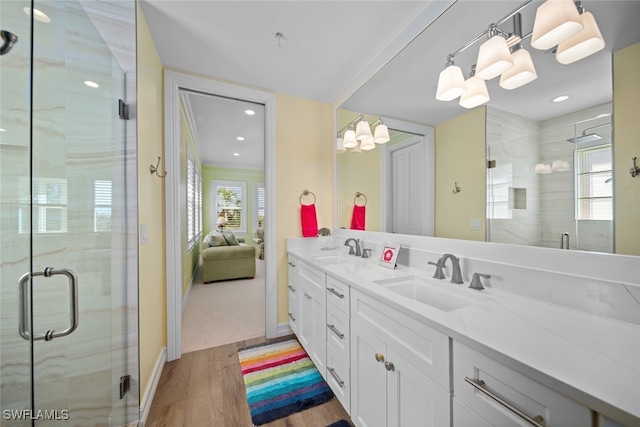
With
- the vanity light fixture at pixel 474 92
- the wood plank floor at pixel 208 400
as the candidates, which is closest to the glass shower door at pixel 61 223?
the wood plank floor at pixel 208 400

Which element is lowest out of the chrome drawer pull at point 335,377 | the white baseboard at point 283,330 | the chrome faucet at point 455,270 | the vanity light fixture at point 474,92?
the white baseboard at point 283,330

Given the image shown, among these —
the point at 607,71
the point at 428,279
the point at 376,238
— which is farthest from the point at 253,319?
the point at 607,71

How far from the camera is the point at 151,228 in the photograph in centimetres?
171

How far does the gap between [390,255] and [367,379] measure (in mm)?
775

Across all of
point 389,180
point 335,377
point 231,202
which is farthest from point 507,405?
point 231,202

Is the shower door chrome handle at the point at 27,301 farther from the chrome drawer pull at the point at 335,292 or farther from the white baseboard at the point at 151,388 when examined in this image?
the chrome drawer pull at the point at 335,292

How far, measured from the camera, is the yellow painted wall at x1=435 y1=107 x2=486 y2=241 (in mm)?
1269

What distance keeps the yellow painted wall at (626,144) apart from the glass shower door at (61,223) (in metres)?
2.05

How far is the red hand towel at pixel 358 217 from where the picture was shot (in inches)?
89.6

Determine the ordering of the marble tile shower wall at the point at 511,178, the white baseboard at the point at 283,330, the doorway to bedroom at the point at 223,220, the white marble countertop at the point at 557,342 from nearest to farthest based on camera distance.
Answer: the white marble countertop at the point at 557,342 → the marble tile shower wall at the point at 511,178 → the white baseboard at the point at 283,330 → the doorway to bedroom at the point at 223,220

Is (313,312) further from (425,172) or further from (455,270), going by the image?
(425,172)

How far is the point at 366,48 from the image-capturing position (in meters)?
1.83

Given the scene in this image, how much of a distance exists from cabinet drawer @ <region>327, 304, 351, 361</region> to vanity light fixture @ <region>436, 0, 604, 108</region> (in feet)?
4.58

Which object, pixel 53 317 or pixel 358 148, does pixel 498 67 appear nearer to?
pixel 358 148
